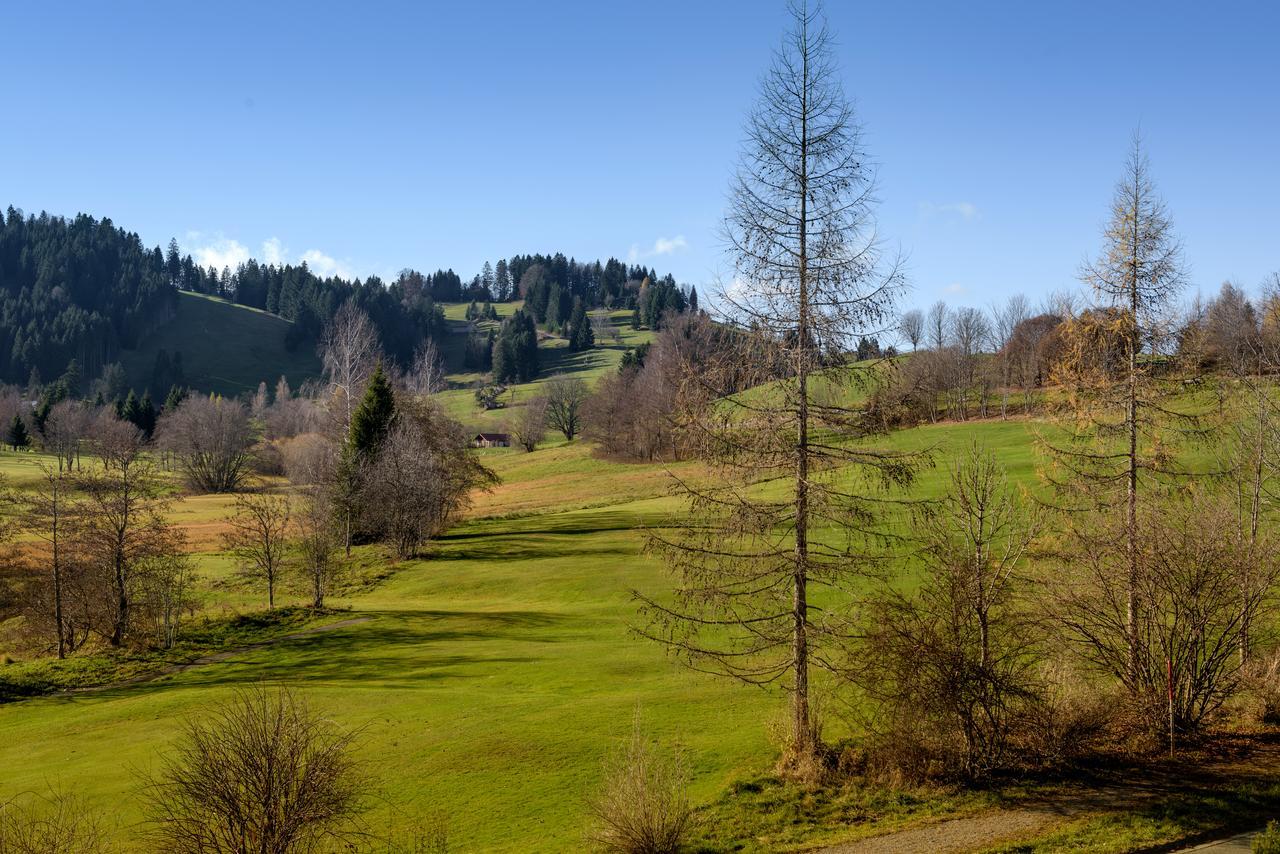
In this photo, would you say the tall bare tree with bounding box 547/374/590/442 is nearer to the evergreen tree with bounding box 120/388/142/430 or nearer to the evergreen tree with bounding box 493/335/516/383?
the evergreen tree with bounding box 493/335/516/383

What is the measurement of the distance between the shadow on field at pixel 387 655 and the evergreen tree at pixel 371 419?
73.2 ft

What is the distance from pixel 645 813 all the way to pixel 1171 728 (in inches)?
445

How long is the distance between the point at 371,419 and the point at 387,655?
30.0 m

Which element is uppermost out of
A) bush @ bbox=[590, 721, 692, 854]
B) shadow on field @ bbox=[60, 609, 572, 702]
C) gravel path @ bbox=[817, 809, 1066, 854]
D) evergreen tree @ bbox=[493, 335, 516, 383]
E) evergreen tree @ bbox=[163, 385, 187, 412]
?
evergreen tree @ bbox=[493, 335, 516, 383]

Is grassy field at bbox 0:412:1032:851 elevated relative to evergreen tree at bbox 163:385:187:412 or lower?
lower

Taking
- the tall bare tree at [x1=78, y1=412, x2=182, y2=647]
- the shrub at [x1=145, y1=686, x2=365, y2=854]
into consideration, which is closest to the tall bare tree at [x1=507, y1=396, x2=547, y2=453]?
the tall bare tree at [x1=78, y1=412, x2=182, y2=647]

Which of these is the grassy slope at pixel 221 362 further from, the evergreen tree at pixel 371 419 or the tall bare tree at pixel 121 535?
the tall bare tree at pixel 121 535

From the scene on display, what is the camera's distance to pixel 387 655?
29.1 metres

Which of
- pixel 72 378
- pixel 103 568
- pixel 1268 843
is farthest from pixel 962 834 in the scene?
pixel 72 378

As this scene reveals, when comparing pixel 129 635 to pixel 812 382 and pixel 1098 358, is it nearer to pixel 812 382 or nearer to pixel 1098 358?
pixel 812 382

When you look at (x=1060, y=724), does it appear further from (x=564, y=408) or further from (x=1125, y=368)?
(x=564, y=408)

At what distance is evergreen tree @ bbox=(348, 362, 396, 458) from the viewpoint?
55875 millimetres

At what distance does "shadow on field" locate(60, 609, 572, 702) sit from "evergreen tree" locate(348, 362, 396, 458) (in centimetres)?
2231

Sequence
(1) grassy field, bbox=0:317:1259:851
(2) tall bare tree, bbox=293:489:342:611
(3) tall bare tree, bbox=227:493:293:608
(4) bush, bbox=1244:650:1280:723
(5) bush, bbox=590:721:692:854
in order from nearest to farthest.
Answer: (5) bush, bbox=590:721:692:854
(1) grassy field, bbox=0:317:1259:851
(4) bush, bbox=1244:650:1280:723
(2) tall bare tree, bbox=293:489:342:611
(3) tall bare tree, bbox=227:493:293:608
